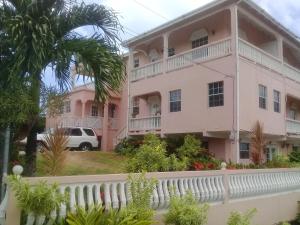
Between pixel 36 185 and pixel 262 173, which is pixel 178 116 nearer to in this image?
pixel 262 173

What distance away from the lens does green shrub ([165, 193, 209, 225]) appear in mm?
6575

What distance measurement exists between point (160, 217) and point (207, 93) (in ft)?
43.2

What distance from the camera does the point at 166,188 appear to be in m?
7.29

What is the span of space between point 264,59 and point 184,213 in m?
15.7

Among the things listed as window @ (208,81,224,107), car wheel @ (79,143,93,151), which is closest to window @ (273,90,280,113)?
window @ (208,81,224,107)

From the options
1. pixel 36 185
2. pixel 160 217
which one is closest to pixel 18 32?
pixel 36 185

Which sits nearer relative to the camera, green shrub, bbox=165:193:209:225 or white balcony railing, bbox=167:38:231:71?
green shrub, bbox=165:193:209:225

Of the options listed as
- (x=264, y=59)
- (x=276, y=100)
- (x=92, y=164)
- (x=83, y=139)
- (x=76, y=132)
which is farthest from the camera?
(x=83, y=139)

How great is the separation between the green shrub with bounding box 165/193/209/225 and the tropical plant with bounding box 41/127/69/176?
7.98 feet

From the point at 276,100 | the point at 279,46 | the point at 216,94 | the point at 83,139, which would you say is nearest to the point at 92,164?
the point at 216,94

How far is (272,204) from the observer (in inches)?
434

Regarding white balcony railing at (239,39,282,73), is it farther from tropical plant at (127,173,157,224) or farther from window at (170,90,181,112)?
tropical plant at (127,173,157,224)

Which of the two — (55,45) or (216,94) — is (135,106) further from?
(55,45)

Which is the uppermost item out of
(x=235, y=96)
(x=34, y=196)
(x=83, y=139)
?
(x=235, y=96)
